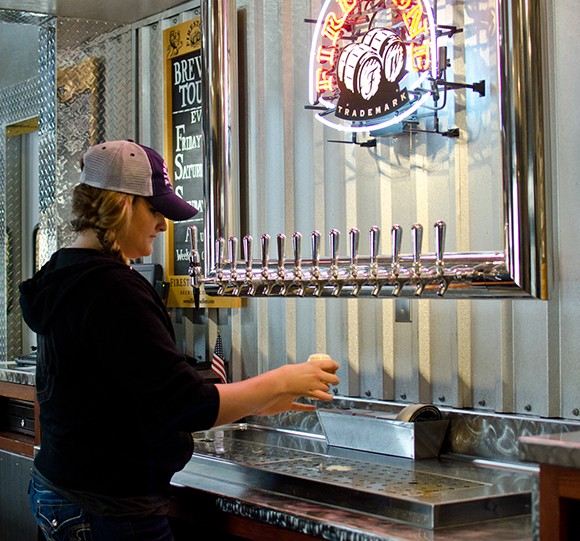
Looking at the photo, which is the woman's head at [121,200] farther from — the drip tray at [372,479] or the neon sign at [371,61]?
the neon sign at [371,61]

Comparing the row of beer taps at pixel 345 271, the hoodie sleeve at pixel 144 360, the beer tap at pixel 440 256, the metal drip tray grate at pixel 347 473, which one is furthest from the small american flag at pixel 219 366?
the hoodie sleeve at pixel 144 360

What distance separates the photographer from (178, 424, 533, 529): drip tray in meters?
2.70

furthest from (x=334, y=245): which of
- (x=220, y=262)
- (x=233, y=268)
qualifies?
(x=220, y=262)

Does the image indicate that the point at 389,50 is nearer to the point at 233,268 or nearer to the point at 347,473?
the point at 233,268

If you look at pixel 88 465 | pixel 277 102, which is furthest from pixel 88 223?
pixel 277 102

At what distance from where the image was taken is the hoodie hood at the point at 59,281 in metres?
2.53

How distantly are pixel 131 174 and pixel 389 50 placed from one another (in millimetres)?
1229

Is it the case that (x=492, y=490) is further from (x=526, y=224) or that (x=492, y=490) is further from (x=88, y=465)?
(x=88, y=465)

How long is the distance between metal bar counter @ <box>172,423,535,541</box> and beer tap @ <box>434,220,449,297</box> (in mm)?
585

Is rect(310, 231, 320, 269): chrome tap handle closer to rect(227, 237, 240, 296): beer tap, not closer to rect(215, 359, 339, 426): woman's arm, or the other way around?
rect(227, 237, 240, 296): beer tap

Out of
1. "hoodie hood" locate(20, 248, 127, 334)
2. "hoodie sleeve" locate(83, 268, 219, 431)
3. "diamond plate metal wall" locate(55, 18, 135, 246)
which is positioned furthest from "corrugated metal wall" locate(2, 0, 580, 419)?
"hoodie hood" locate(20, 248, 127, 334)

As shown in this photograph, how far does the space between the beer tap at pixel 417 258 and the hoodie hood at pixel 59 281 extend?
40.3 inches

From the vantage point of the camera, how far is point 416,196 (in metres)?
3.63

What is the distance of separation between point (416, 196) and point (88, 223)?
138cm
